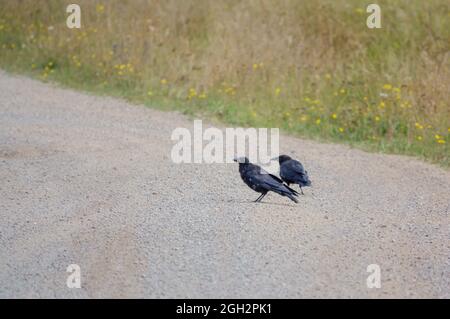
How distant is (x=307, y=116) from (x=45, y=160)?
3959 millimetres

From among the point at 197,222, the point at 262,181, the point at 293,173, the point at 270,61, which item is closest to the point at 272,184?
the point at 262,181

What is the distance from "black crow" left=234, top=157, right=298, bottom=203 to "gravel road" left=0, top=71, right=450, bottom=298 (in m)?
0.17

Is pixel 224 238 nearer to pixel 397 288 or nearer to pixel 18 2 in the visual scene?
pixel 397 288

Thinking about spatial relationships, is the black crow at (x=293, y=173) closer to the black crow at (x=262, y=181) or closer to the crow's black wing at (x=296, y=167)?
the crow's black wing at (x=296, y=167)

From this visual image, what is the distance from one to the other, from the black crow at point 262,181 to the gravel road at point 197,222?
168 millimetres

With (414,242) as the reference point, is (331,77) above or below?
above

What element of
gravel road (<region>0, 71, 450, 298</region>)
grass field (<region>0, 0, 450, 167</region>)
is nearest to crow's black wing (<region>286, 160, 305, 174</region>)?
gravel road (<region>0, 71, 450, 298</region>)

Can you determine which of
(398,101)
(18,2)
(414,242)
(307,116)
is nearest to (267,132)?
(307,116)

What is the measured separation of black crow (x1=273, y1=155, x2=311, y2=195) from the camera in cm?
809

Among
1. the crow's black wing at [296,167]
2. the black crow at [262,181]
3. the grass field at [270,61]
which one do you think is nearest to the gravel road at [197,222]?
the black crow at [262,181]

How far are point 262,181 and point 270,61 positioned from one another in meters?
6.15

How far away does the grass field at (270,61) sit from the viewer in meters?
11.7

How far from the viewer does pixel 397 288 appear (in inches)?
239
